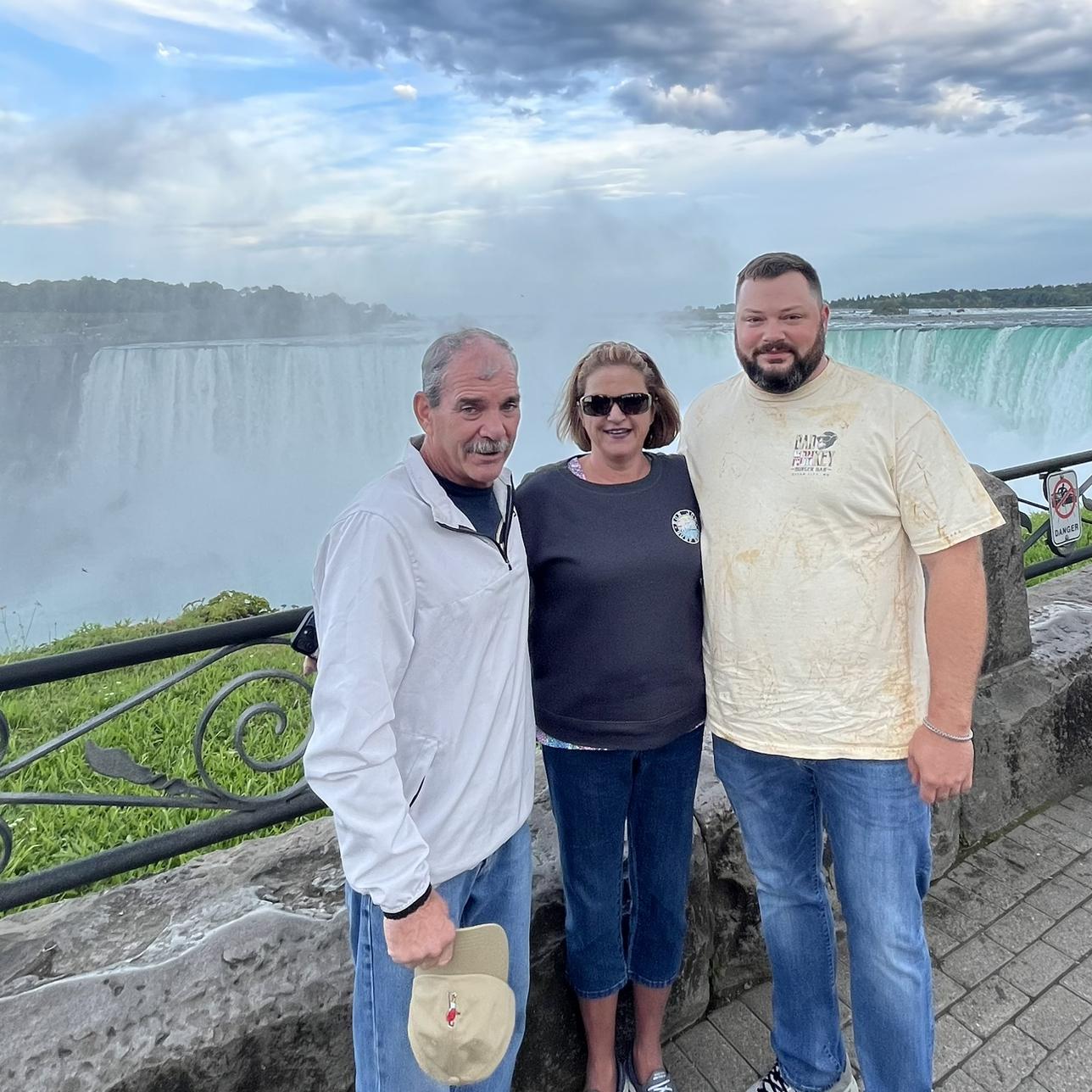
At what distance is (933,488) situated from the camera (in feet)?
5.56

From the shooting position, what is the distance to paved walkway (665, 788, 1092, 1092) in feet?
6.94

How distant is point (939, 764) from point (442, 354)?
1350mm

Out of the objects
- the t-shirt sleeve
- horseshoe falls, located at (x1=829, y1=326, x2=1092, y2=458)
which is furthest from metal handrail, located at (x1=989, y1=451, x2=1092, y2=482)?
horseshoe falls, located at (x1=829, y1=326, x2=1092, y2=458)

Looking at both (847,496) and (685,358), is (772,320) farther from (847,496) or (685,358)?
(685,358)

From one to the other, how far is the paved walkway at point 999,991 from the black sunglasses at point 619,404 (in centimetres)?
173

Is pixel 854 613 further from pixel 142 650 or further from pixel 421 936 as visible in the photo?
pixel 142 650

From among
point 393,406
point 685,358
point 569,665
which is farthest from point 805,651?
point 393,406

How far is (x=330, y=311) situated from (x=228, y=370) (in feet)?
18.1

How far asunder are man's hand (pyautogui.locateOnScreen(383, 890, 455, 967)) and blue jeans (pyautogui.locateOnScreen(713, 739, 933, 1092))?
860mm

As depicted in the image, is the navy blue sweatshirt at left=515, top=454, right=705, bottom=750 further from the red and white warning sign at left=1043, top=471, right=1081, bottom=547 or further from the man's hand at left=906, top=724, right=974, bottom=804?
the red and white warning sign at left=1043, top=471, right=1081, bottom=547

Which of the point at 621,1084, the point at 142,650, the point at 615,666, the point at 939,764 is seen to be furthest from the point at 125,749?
the point at 939,764

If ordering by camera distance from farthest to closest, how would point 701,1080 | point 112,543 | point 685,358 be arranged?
point 112,543, point 685,358, point 701,1080

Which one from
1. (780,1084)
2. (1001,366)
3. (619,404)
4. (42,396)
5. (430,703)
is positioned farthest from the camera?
(42,396)

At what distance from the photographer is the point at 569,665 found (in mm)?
1773
